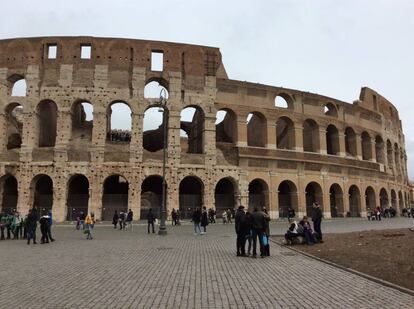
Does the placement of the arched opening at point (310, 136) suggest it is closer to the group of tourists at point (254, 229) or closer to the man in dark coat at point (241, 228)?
the group of tourists at point (254, 229)

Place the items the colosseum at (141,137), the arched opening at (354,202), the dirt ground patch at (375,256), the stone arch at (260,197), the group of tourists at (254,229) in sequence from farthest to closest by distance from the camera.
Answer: the arched opening at (354,202), the stone arch at (260,197), the colosseum at (141,137), the group of tourists at (254,229), the dirt ground patch at (375,256)

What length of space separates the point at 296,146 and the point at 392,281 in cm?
2502

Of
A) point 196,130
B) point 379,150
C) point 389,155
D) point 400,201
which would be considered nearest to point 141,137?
point 196,130

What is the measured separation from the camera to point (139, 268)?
816 centimetres

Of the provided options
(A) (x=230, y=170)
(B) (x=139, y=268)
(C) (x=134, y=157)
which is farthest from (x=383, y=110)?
(B) (x=139, y=268)

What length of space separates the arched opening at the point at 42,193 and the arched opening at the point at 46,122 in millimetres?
3187

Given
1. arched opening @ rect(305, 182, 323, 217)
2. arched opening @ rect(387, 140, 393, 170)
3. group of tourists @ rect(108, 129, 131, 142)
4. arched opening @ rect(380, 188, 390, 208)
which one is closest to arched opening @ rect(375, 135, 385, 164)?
arched opening @ rect(387, 140, 393, 170)

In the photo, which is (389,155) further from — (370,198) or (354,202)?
(354,202)

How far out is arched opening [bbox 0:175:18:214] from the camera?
26.8 m

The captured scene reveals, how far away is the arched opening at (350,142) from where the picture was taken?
118 feet

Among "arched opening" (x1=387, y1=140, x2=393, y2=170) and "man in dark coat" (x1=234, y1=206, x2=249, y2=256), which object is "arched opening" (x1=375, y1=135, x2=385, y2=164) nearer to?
"arched opening" (x1=387, y1=140, x2=393, y2=170)

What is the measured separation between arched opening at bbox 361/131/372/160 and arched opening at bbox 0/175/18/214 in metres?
34.2

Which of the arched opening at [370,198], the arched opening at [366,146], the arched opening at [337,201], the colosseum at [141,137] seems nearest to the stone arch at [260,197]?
the colosseum at [141,137]

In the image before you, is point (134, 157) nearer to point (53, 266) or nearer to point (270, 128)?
point (270, 128)
